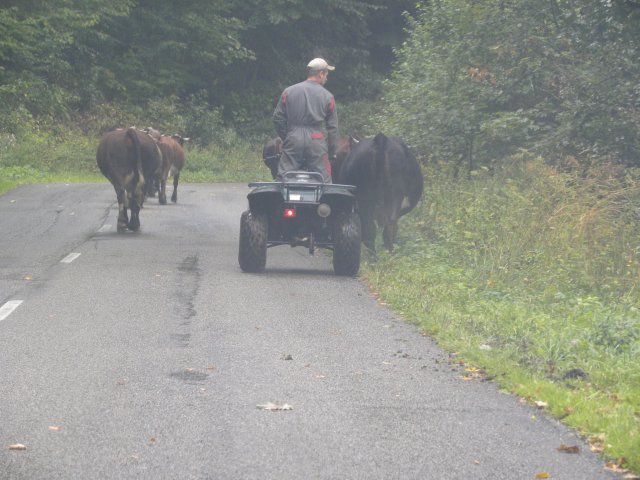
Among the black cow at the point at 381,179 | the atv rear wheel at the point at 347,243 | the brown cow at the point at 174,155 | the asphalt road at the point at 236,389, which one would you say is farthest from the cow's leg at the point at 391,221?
the brown cow at the point at 174,155

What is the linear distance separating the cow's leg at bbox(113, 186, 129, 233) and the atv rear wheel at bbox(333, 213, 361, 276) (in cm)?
515

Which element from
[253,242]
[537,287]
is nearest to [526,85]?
[253,242]

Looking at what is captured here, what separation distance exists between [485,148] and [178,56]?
27.7m

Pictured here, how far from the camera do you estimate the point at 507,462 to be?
5.93 meters

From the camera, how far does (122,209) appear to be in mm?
17734

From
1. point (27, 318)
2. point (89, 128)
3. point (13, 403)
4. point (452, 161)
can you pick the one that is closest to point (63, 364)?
point (13, 403)

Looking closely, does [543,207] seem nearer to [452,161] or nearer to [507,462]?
[452,161]

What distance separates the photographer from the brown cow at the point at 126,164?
17625 mm

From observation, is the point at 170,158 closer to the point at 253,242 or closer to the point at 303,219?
the point at 303,219

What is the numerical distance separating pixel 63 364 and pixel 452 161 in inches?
517

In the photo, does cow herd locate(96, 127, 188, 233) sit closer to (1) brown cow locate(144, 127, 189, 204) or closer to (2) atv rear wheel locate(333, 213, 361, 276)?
(1) brown cow locate(144, 127, 189, 204)

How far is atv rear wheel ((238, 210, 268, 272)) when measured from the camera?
13.3m

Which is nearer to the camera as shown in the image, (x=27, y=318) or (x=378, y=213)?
(x=27, y=318)

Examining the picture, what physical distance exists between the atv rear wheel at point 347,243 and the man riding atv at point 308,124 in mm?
574
